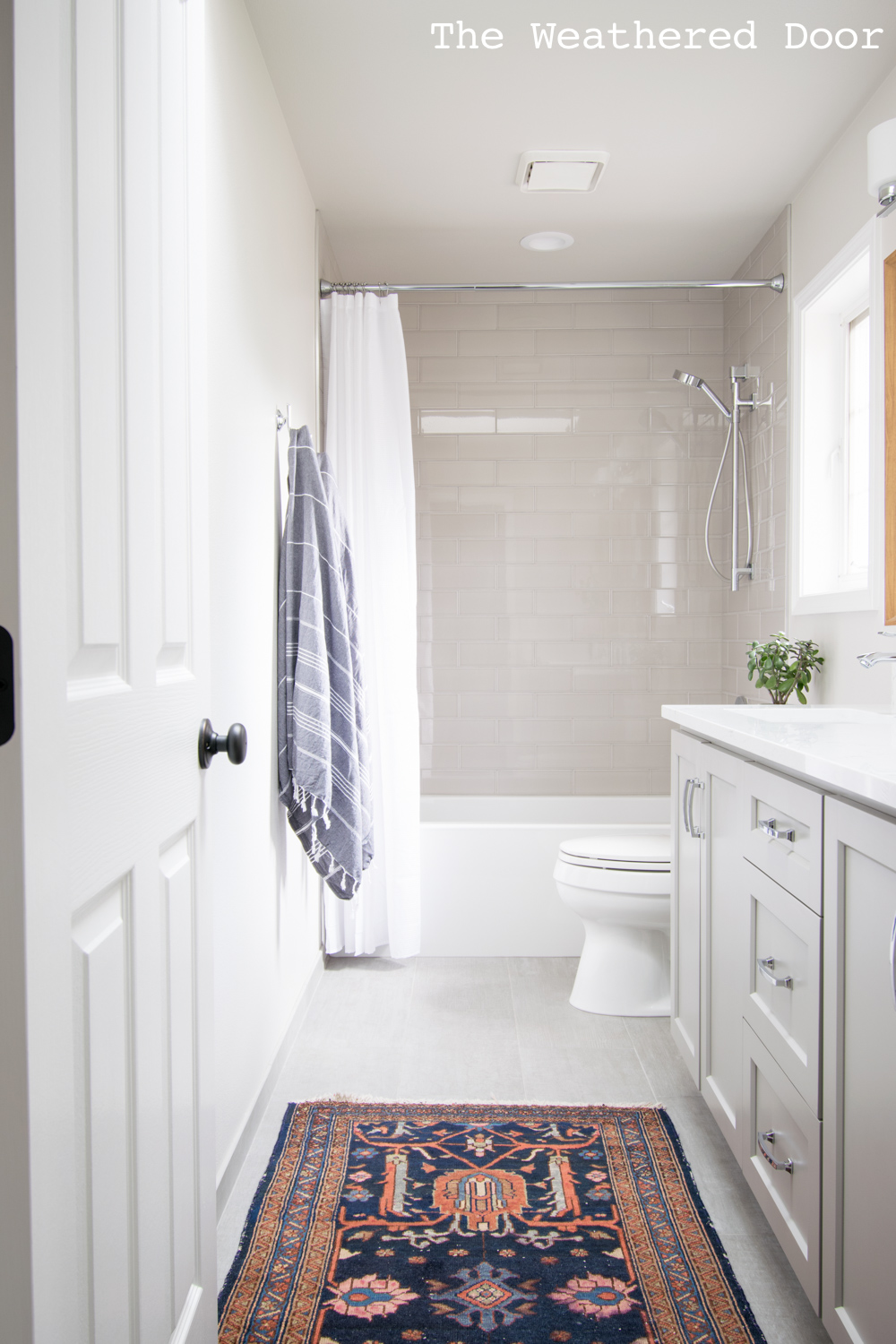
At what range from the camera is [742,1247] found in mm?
1596

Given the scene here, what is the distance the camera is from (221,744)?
121cm

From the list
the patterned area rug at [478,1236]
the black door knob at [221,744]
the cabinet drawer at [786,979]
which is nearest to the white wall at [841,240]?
the cabinet drawer at [786,979]

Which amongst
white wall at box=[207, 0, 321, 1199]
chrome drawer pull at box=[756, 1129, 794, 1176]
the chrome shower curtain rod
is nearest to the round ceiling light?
the chrome shower curtain rod

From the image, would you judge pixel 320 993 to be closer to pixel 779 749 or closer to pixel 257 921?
pixel 257 921

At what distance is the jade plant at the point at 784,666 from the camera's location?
265 cm

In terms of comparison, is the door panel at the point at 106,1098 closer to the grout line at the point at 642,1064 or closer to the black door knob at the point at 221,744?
the black door knob at the point at 221,744

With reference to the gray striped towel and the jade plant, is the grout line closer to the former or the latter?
the gray striped towel

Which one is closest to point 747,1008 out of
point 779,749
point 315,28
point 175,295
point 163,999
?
point 779,749

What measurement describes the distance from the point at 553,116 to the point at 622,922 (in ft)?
7.14

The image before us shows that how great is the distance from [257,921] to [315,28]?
1988mm

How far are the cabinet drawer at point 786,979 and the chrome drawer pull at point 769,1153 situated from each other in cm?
13

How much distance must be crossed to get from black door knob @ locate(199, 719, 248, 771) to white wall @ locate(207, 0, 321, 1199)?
0.26 m

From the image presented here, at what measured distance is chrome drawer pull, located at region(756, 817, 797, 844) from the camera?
54.5 inches

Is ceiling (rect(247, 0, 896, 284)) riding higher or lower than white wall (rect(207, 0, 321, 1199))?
higher
